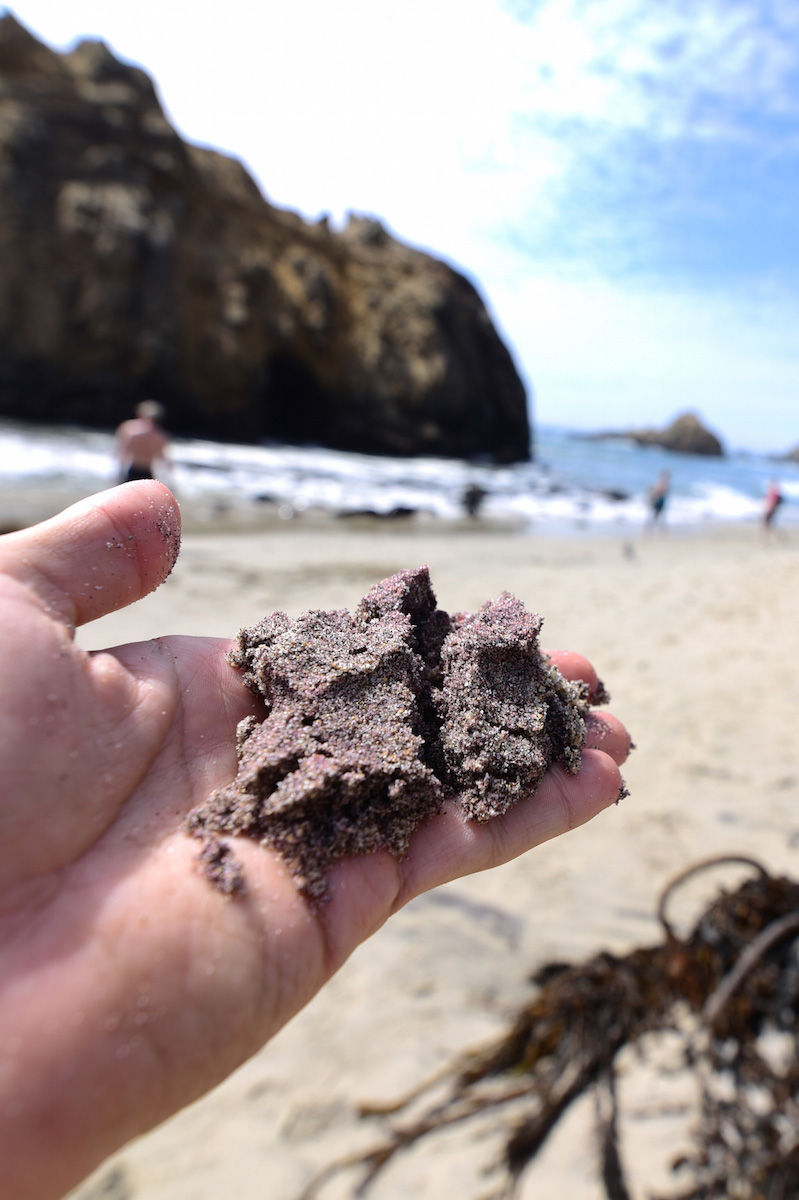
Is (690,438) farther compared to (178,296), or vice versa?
(690,438)

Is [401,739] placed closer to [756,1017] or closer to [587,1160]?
[587,1160]

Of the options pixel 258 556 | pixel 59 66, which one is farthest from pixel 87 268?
pixel 258 556

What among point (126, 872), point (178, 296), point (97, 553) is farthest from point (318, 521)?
point (178, 296)

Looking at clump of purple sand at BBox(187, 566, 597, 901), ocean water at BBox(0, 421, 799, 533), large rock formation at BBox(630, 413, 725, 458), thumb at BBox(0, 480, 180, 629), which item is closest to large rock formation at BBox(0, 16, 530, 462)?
ocean water at BBox(0, 421, 799, 533)

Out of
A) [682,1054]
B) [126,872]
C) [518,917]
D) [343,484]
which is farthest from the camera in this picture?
[343,484]

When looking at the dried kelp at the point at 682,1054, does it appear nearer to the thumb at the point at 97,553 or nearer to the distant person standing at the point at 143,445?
the thumb at the point at 97,553

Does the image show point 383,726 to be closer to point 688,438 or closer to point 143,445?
point 143,445
